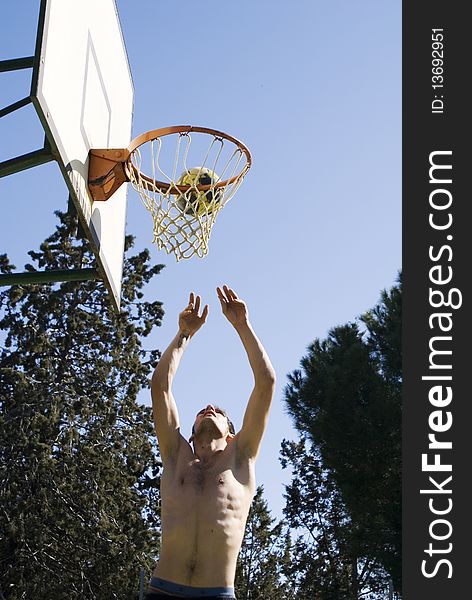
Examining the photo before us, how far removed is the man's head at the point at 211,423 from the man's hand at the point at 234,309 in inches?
18.8

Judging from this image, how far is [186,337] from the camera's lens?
4984mm

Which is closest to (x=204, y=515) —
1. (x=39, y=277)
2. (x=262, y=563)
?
(x=39, y=277)

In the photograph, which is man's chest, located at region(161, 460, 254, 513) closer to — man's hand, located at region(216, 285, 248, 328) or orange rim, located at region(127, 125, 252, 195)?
man's hand, located at region(216, 285, 248, 328)

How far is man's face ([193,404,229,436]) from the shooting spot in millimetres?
4648

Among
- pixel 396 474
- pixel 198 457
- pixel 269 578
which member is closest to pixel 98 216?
pixel 198 457

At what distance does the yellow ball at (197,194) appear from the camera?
633 centimetres

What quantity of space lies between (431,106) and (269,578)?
2549 centimetres

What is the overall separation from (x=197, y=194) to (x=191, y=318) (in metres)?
1.58

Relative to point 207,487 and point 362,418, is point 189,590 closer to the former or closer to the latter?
point 207,487

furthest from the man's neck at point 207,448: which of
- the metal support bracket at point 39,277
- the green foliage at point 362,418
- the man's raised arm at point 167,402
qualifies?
the green foliage at point 362,418

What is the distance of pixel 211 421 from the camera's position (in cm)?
465

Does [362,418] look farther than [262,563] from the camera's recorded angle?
No

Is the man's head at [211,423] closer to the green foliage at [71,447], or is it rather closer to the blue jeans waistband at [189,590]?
the blue jeans waistband at [189,590]

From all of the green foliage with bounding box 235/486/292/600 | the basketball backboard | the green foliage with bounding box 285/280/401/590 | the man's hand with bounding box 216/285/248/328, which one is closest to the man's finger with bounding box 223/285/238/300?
the man's hand with bounding box 216/285/248/328
